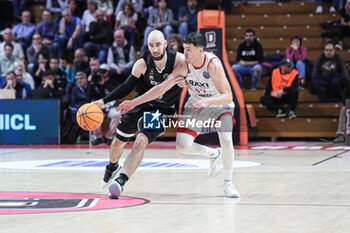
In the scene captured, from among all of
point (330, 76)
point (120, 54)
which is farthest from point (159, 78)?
point (120, 54)

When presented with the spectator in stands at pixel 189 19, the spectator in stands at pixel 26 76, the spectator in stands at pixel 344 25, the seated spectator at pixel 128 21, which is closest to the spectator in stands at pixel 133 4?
the seated spectator at pixel 128 21

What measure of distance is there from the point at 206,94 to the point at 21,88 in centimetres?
895

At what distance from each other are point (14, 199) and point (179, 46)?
7.71m

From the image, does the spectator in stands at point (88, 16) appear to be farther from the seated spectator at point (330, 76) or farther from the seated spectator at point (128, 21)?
the seated spectator at point (330, 76)

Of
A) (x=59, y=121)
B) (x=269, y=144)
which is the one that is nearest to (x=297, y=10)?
(x=269, y=144)

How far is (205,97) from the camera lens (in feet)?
23.5

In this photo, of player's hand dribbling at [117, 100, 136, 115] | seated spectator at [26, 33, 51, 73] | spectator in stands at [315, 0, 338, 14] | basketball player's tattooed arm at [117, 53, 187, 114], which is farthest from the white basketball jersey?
spectator in stands at [315, 0, 338, 14]

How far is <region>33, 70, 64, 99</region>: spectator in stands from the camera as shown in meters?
15.0

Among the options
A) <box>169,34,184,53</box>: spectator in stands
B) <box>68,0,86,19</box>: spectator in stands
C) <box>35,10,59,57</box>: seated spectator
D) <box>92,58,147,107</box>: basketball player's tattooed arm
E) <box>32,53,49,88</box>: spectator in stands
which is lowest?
<box>32,53,49,88</box>: spectator in stands

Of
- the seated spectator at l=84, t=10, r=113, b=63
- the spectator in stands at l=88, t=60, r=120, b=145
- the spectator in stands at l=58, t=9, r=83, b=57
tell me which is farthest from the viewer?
the spectator in stands at l=58, t=9, r=83, b=57

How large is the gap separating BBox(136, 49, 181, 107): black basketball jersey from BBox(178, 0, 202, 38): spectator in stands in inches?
354

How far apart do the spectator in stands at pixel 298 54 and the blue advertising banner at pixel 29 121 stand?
542 cm

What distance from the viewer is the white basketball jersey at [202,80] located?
7004 millimetres

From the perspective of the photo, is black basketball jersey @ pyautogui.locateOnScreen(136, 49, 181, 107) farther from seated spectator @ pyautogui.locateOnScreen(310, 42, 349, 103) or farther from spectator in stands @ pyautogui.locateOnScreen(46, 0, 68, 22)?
spectator in stands @ pyautogui.locateOnScreen(46, 0, 68, 22)
